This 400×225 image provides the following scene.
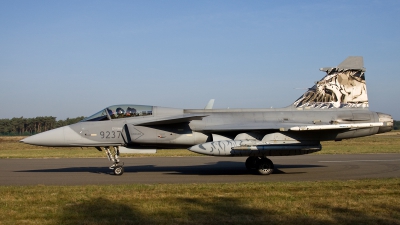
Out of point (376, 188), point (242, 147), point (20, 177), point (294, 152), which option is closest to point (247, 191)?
point (376, 188)

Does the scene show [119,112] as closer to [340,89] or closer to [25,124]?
[340,89]

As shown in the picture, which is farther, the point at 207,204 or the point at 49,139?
the point at 49,139

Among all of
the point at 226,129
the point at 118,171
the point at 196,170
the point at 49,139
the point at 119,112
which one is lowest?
the point at 196,170

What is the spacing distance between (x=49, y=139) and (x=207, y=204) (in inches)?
A: 326

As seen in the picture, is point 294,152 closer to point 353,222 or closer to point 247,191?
point 247,191

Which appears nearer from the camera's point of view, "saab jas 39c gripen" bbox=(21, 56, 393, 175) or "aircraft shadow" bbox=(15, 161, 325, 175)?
"saab jas 39c gripen" bbox=(21, 56, 393, 175)

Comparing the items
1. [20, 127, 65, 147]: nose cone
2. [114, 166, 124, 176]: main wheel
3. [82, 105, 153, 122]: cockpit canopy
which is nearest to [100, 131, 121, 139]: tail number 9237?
[82, 105, 153, 122]: cockpit canopy

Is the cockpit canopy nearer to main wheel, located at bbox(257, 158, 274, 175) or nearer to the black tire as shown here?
the black tire

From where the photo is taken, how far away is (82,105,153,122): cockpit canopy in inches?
587

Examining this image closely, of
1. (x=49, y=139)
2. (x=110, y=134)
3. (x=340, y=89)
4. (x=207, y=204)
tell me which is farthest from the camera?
(x=340, y=89)

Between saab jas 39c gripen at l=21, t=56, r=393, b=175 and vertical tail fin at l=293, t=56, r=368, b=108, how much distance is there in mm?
100

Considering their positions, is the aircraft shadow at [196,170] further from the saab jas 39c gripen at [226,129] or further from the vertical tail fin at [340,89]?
the vertical tail fin at [340,89]

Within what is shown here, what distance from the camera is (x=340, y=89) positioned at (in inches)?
641

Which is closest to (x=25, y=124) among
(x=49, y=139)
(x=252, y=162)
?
(x=49, y=139)
